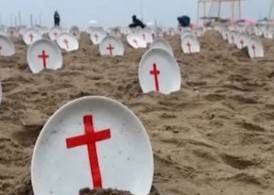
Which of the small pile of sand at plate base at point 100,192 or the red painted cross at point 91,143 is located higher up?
the red painted cross at point 91,143

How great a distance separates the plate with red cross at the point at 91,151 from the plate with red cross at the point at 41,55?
5080 millimetres

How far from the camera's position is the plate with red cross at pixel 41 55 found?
7.49 meters

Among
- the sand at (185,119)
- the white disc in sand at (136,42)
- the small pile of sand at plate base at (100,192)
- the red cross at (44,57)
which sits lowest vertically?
the sand at (185,119)

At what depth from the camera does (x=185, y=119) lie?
463cm

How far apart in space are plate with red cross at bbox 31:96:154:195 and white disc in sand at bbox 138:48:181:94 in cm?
278

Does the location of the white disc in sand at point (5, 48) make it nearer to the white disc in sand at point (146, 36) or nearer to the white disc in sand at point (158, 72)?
the white disc in sand at point (146, 36)

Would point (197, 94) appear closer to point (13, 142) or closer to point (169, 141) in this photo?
point (169, 141)

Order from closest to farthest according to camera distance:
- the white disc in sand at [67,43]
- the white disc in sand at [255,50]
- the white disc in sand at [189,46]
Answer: the white disc in sand at [255,50], the white disc in sand at [189,46], the white disc in sand at [67,43]

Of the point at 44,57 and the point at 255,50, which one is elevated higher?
the point at 44,57

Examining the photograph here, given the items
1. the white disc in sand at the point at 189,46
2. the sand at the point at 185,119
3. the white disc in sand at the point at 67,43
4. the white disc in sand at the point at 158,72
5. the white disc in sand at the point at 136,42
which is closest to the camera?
the sand at the point at 185,119

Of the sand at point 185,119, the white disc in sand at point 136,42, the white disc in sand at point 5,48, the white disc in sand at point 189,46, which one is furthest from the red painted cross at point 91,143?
the white disc in sand at point 136,42

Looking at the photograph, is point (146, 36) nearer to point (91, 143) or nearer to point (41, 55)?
point (41, 55)

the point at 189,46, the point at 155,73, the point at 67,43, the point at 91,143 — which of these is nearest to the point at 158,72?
the point at 155,73

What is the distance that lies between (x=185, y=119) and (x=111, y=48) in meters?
6.09
